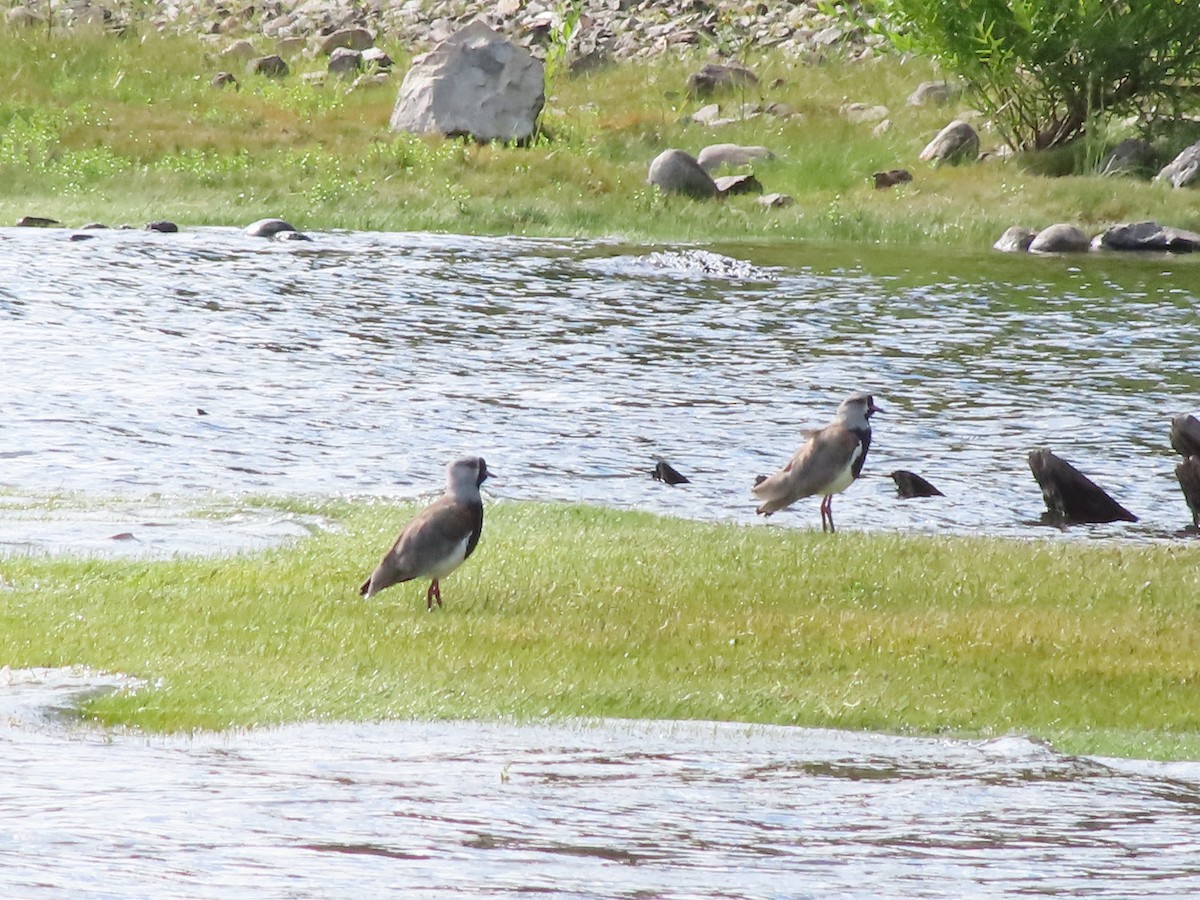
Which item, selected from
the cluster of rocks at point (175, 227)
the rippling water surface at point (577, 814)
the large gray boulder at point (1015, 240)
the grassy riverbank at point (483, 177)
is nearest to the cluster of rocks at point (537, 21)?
the grassy riverbank at point (483, 177)

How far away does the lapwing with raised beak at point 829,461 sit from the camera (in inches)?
628

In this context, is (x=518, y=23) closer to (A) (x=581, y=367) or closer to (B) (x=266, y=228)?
(B) (x=266, y=228)

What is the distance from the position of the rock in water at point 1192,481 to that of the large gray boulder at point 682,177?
25654mm

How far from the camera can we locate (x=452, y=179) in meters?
42.6

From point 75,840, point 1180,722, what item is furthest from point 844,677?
point 75,840

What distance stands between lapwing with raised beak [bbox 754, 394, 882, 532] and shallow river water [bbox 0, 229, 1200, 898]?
29.3 inches

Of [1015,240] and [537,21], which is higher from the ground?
[537,21]

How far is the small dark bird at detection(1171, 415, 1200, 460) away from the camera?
735 inches

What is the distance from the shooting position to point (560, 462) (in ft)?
65.9

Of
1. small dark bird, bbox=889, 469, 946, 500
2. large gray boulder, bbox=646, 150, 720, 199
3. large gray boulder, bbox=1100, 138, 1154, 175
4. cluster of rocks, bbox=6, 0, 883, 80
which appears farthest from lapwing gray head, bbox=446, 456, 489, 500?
cluster of rocks, bbox=6, 0, 883, 80

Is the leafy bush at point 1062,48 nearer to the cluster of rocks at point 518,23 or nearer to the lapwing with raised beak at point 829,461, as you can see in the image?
the cluster of rocks at point 518,23

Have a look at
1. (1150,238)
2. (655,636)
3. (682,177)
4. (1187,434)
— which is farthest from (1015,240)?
(655,636)

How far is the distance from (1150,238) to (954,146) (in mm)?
7321

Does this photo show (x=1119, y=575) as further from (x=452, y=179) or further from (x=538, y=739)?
(x=452, y=179)
